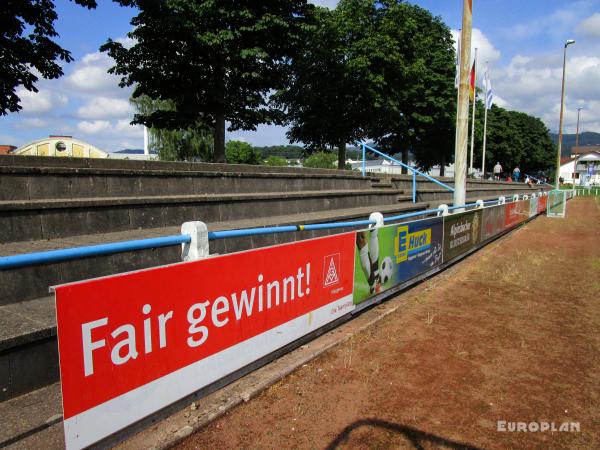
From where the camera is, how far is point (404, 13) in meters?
26.5

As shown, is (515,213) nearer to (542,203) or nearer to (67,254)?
(542,203)

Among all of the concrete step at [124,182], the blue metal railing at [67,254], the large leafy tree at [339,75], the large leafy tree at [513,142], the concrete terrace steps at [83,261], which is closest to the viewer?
the blue metal railing at [67,254]

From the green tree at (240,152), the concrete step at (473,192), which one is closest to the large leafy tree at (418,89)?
the concrete step at (473,192)

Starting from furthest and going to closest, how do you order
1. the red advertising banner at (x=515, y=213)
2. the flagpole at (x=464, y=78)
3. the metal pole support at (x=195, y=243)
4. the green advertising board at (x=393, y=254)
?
the red advertising banner at (x=515, y=213)
the flagpole at (x=464, y=78)
the green advertising board at (x=393, y=254)
the metal pole support at (x=195, y=243)

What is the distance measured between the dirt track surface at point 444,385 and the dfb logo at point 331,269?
2.36ft

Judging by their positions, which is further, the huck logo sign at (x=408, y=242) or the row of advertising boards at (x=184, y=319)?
the huck logo sign at (x=408, y=242)

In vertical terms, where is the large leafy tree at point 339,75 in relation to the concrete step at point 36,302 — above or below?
above

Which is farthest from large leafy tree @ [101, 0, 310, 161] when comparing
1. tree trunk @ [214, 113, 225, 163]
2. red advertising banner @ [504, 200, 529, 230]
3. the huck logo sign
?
the huck logo sign

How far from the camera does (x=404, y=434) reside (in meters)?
3.06

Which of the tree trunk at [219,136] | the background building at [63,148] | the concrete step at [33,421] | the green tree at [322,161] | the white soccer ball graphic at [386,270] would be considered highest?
the green tree at [322,161]

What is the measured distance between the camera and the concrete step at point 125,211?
472cm

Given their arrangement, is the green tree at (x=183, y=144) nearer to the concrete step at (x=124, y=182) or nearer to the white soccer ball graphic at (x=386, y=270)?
the concrete step at (x=124, y=182)

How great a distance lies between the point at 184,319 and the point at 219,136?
634 inches

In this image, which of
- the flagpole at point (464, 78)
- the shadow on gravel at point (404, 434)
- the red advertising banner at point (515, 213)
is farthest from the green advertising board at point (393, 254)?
the red advertising banner at point (515, 213)
